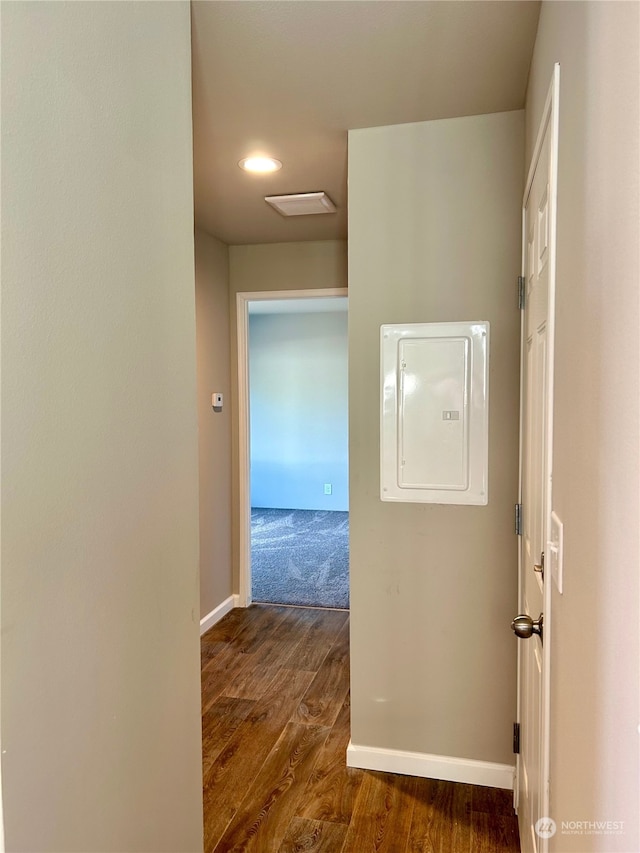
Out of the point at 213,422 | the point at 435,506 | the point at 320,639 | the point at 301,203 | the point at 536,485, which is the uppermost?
the point at 301,203

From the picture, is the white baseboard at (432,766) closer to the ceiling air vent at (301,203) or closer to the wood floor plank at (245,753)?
the wood floor plank at (245,753)

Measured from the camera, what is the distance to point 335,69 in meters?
1.69

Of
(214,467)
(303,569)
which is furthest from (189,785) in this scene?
(303,569)

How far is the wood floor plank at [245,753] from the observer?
1979mm

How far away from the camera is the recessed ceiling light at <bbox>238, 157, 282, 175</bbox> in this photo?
7.61ft

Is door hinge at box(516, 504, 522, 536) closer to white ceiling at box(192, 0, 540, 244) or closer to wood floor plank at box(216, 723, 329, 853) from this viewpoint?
wood floor plank at box(216, 723, 329, 853)

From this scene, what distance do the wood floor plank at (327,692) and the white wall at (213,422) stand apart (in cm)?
89

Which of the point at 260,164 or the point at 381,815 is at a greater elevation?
the point at 260,164

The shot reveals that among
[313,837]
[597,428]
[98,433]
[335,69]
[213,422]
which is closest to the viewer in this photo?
[597,428]

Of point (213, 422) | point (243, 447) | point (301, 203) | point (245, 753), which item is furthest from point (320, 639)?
point (301, 203)

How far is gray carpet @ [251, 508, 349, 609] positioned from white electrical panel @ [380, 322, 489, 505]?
2.19 meters

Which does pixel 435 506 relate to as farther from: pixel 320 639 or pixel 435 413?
pixel 320 639

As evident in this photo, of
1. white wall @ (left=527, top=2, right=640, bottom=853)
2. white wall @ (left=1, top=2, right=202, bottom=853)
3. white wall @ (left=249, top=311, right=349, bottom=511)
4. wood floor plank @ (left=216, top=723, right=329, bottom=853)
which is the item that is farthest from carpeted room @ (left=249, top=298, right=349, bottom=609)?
white wall @ (left=527, top=2, right=640, bottom=853)

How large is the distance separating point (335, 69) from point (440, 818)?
8.01ft
